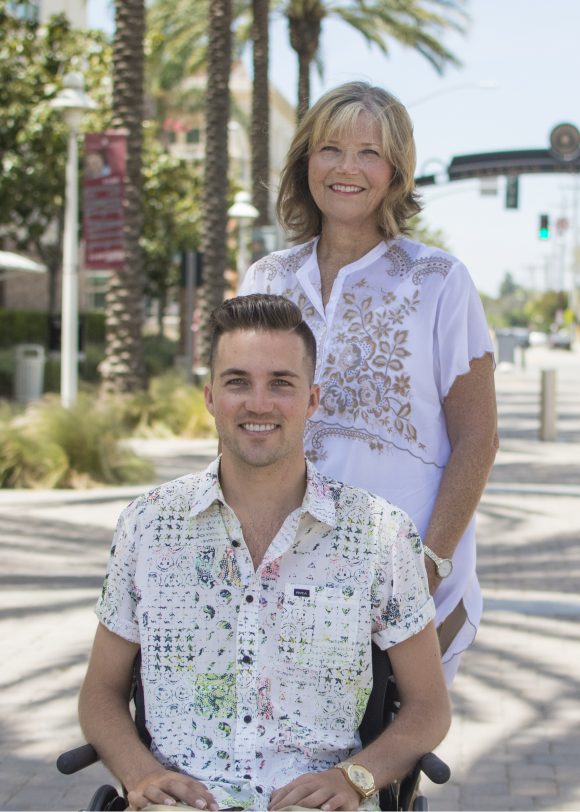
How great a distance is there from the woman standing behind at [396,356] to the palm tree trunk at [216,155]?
55.1 ft

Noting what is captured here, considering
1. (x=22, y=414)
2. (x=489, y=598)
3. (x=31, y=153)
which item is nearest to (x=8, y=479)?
(x=22, y=414)

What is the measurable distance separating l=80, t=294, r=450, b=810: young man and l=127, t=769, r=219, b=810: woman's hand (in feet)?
0.05

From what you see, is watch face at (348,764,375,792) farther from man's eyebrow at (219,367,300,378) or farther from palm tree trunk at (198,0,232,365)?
palm tree trunk at (198,0,232,365)

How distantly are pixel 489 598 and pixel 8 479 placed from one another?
618cm

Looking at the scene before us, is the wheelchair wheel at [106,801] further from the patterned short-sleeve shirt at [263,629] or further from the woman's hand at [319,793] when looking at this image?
the woman's hand at [319,793]

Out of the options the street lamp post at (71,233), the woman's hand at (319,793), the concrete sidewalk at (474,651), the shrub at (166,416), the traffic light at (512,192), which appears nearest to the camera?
the woman's hand at (319,793)

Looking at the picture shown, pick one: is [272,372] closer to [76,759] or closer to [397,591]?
[397,591]

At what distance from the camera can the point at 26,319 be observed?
31875mm

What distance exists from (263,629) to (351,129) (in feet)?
3.64

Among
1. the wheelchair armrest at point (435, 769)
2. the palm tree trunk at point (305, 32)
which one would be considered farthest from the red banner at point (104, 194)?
the palm tree trunk at point (305, 32)

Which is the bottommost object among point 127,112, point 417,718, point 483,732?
point 483,732

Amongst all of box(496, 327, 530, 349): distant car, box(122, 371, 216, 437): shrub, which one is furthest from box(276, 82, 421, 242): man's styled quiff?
box(496, 327, 530, 349): distant car

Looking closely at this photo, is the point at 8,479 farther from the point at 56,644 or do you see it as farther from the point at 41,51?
the point at 41,51

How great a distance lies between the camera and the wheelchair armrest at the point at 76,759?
2643mm
